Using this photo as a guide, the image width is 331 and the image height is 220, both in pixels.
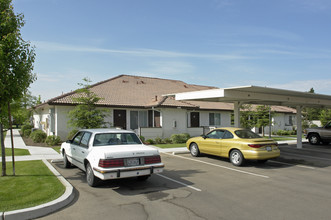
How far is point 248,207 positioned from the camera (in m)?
5.76

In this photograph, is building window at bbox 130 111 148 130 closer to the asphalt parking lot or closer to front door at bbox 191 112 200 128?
front door at bbox 191 112 200 128

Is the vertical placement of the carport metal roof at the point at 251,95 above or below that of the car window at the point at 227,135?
above

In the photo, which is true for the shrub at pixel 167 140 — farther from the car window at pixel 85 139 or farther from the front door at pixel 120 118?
the car window at pixel 85 139

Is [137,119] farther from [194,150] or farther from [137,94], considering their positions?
[194,150]

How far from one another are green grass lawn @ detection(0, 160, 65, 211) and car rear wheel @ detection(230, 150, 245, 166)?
6.75 metres

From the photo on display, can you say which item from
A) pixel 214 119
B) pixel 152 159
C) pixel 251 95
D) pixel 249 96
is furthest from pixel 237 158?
pixel 214 119

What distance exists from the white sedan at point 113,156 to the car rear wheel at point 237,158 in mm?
4391

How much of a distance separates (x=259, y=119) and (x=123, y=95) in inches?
506

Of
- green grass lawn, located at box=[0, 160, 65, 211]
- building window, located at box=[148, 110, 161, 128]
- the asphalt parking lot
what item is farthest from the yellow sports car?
building window, located at box=[148, 110, 161, 128]

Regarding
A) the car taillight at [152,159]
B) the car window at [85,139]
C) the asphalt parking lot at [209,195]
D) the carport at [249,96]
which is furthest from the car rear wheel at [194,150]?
the car window at [85,139]

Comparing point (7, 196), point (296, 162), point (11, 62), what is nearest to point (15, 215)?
point (7, 196)

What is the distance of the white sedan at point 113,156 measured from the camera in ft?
21.7

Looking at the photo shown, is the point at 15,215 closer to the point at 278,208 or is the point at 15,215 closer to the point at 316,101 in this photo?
the point at 278,208

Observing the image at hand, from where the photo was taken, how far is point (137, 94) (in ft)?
79.2
